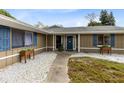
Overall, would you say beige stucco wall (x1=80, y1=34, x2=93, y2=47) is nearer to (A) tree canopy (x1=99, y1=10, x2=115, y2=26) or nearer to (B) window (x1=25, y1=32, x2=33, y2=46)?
(B) window (x1=25, y1=32, x2=33, y2=46)

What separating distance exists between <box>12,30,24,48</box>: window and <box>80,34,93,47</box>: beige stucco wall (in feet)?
27.2

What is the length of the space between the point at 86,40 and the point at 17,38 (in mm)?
9290

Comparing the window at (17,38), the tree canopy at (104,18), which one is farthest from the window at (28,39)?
the tree canopy at (104,18)

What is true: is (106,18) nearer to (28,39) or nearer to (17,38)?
(28,39)

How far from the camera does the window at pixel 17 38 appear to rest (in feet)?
35.6

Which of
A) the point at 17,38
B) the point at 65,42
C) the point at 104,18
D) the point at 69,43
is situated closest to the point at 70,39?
the point at 69,43

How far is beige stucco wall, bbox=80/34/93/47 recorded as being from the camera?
18.9 m

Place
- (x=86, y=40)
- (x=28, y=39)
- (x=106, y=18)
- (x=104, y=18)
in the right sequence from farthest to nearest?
(x=104, y=18)
(x=106, y=18)
(x=86, y=40)
(x=28, y=39)

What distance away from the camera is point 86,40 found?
1900 cm

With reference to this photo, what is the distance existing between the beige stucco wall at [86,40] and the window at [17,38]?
27.2 ft

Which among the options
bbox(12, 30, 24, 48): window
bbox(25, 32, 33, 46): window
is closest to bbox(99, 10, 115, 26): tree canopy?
bbox(25, 32, 33, 46): window
